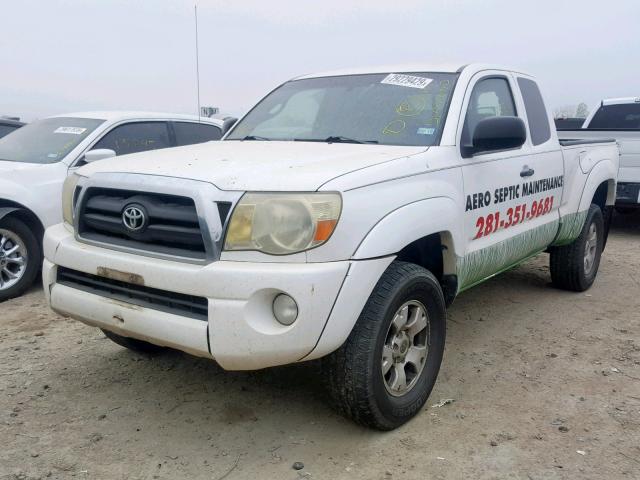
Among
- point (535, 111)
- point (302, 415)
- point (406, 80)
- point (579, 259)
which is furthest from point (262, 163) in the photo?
point (579, 259)

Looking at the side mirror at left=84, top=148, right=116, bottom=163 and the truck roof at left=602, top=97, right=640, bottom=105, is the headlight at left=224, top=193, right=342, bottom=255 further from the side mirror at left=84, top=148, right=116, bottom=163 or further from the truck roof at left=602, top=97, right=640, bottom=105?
the truck roof at left=602, top=97, right=640, bottom=105

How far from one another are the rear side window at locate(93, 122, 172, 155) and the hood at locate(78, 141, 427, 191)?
107 inches

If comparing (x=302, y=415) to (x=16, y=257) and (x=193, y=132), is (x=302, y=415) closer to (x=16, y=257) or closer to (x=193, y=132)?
(x=16, y=257)

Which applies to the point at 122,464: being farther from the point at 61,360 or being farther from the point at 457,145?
the point at 457,145

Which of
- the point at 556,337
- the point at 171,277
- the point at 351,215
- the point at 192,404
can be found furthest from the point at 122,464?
the point at 556,337

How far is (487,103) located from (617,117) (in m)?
6.39

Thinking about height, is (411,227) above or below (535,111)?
below

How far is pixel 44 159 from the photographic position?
18.4ft

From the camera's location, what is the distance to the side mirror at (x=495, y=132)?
337cm

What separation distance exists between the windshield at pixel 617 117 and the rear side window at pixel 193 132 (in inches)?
229

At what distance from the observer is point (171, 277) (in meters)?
2.56

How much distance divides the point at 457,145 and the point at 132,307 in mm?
1918

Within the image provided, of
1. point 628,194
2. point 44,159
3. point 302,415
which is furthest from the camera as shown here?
point 628,194

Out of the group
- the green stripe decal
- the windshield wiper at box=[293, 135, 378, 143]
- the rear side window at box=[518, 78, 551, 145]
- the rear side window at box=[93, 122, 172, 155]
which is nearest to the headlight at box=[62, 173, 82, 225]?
the windshield wiper at box=[293, 135, 378, 143]
